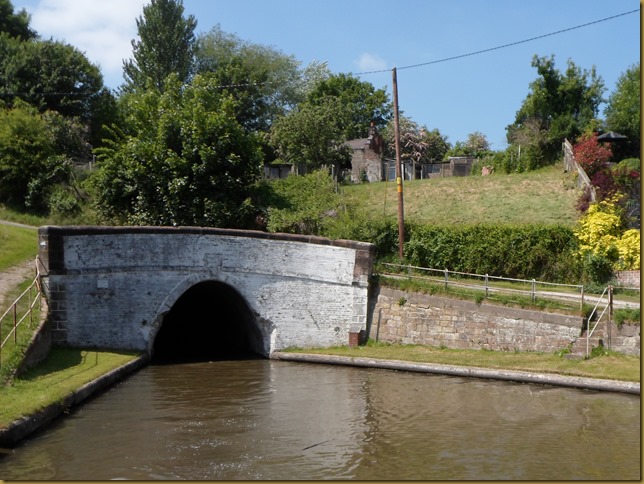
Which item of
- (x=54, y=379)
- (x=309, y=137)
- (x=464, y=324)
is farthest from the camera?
(x=309, y=137)

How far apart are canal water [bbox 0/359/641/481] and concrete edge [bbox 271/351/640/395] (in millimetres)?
274

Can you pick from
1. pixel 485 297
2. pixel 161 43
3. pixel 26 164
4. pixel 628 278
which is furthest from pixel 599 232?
pixel 161 43

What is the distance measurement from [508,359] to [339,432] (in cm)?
726

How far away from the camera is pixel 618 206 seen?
3109cm

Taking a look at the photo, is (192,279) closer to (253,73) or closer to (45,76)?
(45,76)

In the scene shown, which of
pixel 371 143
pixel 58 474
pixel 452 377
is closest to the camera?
pixel 58 474

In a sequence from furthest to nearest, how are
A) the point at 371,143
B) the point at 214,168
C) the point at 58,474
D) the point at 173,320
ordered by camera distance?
the point at 371,143 → the point at 173,320 → the point at 214,168 → the point at 58,474

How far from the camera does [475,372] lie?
20.2m

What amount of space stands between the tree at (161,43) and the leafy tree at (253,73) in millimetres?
2043

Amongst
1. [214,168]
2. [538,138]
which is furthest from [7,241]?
[538,138]

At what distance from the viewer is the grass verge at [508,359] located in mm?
19000

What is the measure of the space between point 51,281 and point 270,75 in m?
45.8

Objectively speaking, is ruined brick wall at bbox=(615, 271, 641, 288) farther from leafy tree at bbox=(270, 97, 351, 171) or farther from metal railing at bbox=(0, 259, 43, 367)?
leafy tree at bbox=(270, 97, 351, 171)

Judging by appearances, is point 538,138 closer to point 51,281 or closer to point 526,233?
point 526,233
